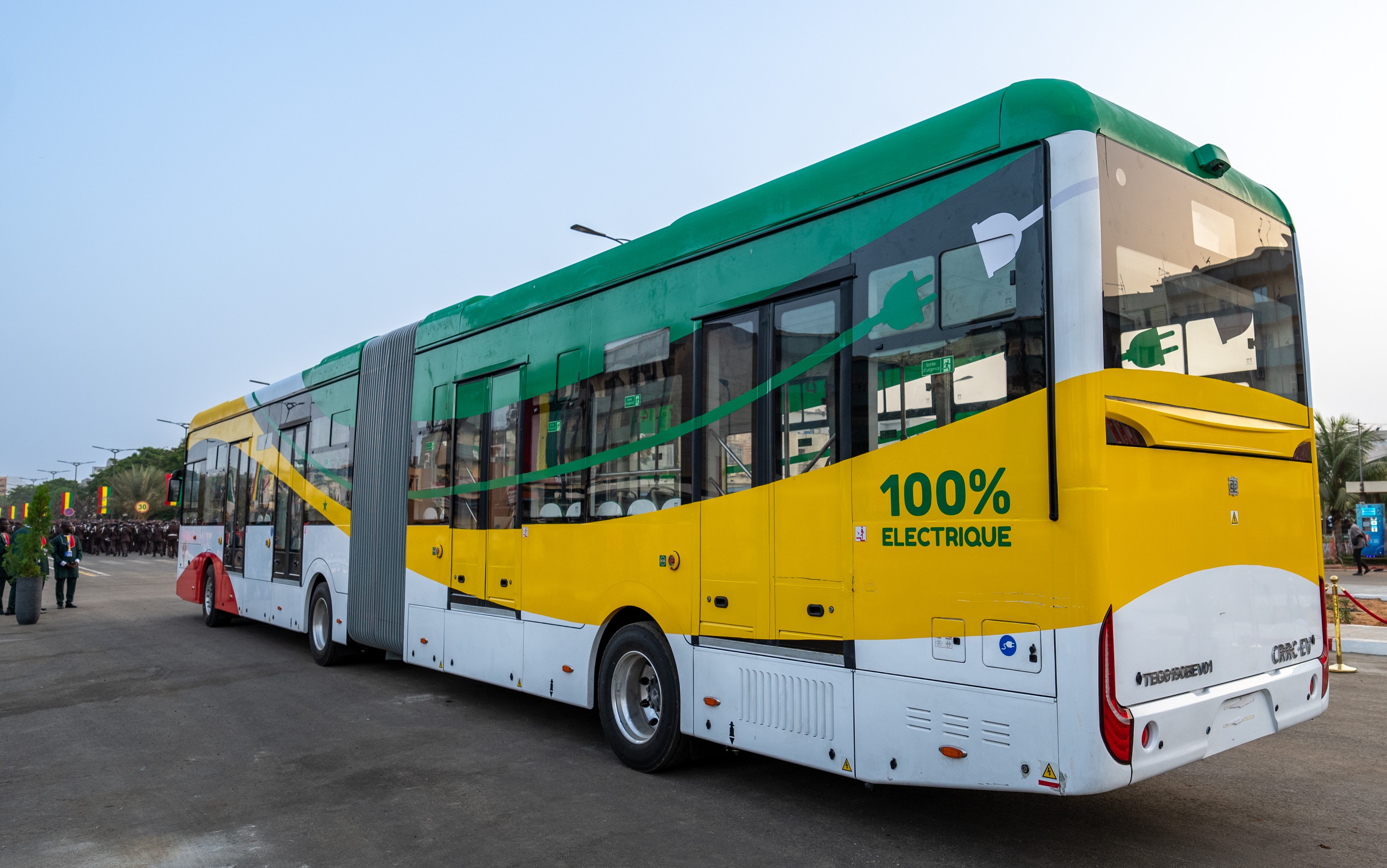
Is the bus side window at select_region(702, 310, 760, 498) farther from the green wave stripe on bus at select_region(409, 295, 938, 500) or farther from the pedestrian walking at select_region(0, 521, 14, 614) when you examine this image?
the pedestrian walking at select_region(0, 521, 14, 614)

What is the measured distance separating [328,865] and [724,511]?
300cm

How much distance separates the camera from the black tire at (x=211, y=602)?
1563cm

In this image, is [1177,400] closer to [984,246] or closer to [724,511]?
[984,246]

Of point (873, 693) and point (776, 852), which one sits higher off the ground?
point (873, 693)

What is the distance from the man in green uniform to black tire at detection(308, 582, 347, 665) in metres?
12.0

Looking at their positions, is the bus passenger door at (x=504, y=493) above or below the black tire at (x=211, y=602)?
above

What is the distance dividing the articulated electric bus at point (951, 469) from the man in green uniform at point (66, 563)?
17823 millimetres

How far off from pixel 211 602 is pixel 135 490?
6981 centimetres

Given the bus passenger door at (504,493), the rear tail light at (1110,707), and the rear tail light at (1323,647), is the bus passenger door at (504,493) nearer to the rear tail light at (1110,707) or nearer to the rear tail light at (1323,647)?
the rear tail light at (1110,707)

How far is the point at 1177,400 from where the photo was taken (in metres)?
4.58

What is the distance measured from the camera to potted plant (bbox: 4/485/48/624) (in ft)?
55.6

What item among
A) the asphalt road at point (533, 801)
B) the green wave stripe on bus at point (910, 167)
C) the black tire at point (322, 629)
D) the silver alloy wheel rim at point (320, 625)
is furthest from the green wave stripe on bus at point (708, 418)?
the silver alloy wheel rim at point (320, 625)

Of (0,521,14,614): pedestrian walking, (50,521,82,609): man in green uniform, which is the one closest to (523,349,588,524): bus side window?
(0,521,14,614): pedestrian walking

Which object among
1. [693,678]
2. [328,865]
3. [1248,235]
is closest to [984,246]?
[1248,235]
